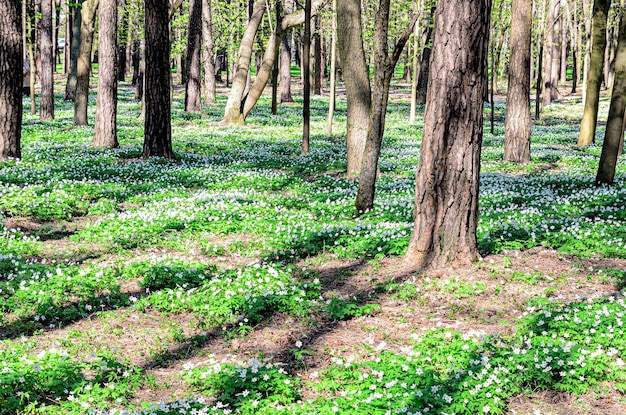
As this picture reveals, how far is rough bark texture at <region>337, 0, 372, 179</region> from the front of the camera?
14492 mm

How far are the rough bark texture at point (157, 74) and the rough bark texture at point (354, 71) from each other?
6.11 metres

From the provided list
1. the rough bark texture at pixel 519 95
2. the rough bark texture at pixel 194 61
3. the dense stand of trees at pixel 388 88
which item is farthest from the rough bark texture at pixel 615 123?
the rough bark texture at pixel 194 61

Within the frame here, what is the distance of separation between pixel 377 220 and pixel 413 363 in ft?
18.2

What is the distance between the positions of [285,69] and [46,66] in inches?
756

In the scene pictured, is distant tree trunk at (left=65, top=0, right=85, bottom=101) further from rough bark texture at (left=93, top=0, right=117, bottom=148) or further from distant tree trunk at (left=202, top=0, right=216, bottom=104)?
distant tree trunk at (left=202, top=0, right=216, bottom=104)

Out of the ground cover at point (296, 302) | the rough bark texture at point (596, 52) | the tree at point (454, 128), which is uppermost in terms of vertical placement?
the rough bark texture at point (596, 52)

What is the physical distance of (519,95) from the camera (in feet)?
59.6

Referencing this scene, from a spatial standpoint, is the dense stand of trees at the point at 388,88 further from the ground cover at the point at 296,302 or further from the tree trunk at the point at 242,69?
the ground cover at the point at 296,302

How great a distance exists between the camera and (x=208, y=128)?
2784 centimetres

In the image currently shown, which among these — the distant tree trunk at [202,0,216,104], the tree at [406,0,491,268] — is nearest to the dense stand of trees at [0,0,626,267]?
the tree at [406,0,491,268]

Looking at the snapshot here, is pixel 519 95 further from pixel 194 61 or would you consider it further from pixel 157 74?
pixel 194 61

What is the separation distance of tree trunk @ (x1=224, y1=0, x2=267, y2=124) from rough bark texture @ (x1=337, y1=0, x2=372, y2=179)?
14.6 meters

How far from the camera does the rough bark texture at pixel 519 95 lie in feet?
58.8

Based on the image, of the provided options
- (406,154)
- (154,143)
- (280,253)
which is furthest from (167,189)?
(406,154)
